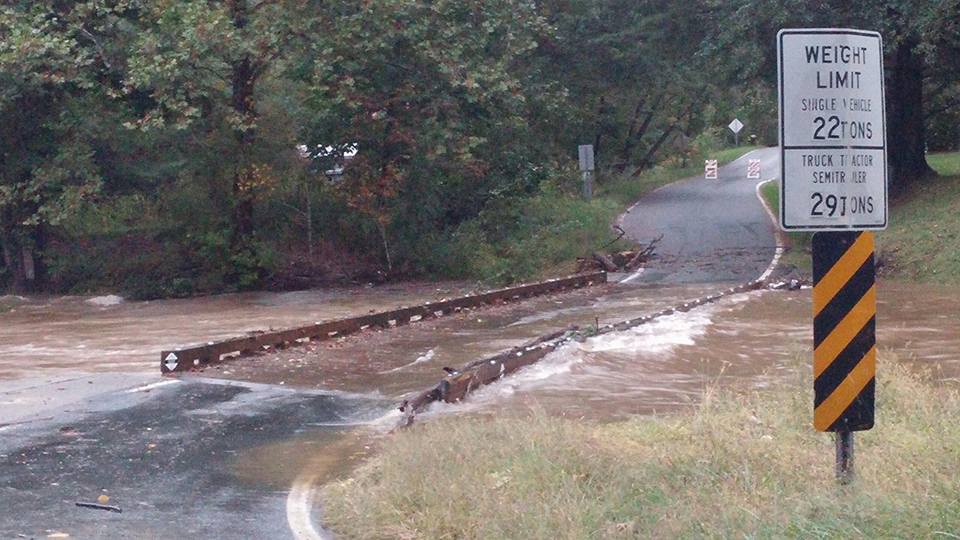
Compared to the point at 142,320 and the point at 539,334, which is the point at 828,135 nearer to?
the point at 539,334

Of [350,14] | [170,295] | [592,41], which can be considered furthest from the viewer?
[592,41]

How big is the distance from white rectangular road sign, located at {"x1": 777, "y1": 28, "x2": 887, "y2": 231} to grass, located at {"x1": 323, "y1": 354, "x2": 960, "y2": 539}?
154cm

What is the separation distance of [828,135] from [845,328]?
3.61ft

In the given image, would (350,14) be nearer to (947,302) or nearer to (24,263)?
(24,263)

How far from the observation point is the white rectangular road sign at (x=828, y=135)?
6.84 meters

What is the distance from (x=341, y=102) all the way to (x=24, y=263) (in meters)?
11.1

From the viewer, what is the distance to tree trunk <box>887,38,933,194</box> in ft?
115

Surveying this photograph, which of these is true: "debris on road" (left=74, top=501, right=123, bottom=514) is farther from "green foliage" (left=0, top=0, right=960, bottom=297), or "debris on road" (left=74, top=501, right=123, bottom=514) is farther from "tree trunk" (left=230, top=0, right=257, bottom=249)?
"tree trunk" (left=230, top=0, right=257, bottom=249)

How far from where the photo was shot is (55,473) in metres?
9.72

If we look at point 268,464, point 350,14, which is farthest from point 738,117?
point 268,464

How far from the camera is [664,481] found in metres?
7.54

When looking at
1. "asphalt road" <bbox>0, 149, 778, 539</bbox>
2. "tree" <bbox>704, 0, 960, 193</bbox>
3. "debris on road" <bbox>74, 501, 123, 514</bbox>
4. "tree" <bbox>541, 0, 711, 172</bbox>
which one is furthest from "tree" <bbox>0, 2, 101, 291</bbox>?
"debris on road" <bbox>74, 501, 123, 514</bbox>

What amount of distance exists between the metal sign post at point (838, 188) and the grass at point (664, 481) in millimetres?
585

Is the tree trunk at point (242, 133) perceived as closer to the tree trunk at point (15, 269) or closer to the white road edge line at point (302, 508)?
the tree trunk at point (15, 269)
